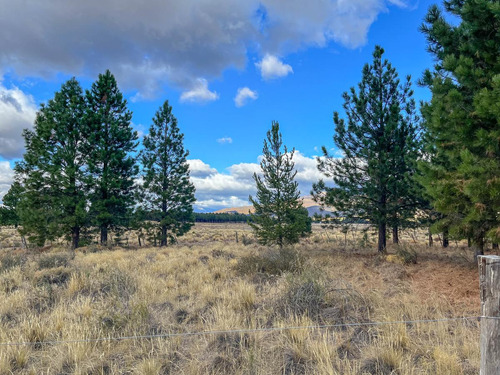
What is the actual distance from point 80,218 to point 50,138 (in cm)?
539

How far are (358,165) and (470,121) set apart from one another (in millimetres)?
6526

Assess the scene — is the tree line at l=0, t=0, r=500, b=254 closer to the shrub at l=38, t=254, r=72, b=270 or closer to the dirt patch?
the dirt patch

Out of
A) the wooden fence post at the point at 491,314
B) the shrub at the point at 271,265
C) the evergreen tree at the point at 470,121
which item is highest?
the evergreen tree at the point at 470,121

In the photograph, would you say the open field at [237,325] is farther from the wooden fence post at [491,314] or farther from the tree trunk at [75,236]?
the tree trunk at [75,236]

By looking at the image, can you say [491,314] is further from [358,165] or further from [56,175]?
[56,175]

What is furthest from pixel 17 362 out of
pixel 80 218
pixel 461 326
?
pixel 80 218

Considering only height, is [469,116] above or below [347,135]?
below

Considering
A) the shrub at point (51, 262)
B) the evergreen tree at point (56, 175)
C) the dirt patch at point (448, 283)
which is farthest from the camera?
the evergreen tree at point (56, 175)

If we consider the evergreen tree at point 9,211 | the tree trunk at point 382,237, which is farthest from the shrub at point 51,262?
the evergreen tree at point 9,211

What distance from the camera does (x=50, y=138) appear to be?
60.6ft

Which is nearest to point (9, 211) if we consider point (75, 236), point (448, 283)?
point (75, 236)

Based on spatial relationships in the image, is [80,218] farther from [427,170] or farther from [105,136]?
[427,170]

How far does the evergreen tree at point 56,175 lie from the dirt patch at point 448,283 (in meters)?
17.4

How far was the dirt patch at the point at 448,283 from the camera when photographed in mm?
6073
